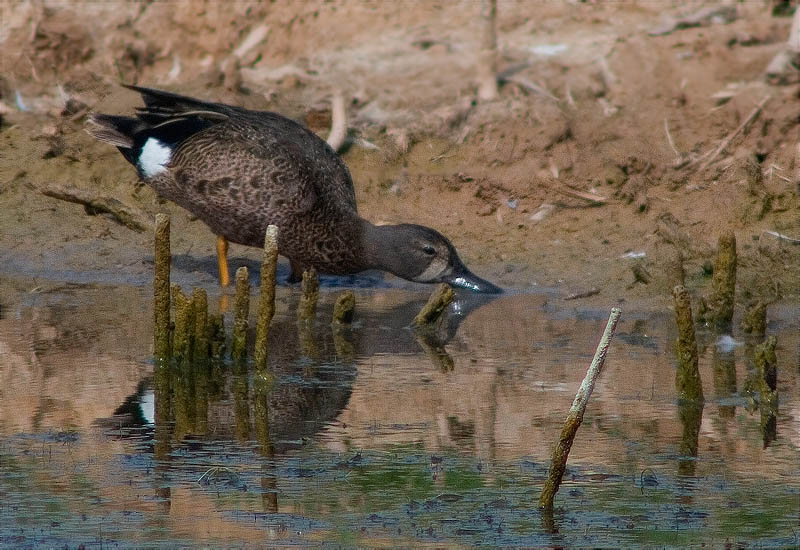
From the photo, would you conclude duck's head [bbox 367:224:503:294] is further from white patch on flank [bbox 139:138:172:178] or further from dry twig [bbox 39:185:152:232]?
dry twig [bbox 39:185:152:232]

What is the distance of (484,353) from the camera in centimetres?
793

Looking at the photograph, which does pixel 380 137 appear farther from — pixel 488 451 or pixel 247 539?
pixel 247 539

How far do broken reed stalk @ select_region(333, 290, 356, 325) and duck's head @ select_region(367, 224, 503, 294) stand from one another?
0.86 meters

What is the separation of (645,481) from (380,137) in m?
7.01

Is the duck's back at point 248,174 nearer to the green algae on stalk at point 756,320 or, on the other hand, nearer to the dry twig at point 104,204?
the dry twig at point 104,204

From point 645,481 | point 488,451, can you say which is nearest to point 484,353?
point 488,451

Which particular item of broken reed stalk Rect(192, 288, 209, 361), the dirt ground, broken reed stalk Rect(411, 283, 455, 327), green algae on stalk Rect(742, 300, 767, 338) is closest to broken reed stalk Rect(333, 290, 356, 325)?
broken reed stalk Rect(411, 283, 455, 327)

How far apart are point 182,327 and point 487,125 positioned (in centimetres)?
519

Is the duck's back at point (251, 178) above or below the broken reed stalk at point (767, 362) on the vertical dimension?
above

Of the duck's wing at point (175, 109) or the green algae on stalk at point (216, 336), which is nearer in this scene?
the green algae on stalk at point (216, 336)

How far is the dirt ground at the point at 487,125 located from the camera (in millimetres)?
10312

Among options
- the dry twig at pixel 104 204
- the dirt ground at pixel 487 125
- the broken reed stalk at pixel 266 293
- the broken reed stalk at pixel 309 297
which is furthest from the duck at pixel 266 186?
the broken reed stalk at pixel 266 293

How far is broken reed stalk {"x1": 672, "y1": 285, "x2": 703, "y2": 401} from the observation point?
6152 millimetres

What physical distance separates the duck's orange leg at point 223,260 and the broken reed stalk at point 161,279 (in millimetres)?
2687
